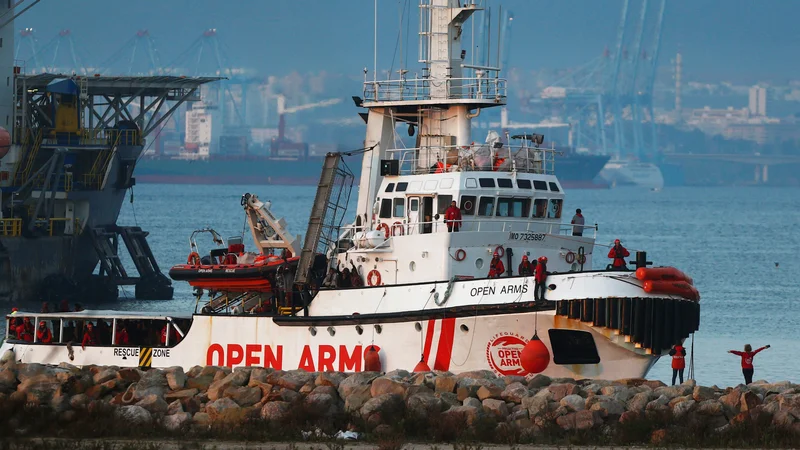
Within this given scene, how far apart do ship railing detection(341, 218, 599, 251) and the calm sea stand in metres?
8.73

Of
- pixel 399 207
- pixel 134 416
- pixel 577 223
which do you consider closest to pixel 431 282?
pixel 399 207

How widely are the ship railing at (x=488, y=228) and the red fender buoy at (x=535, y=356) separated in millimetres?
3501

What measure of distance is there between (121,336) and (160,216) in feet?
370

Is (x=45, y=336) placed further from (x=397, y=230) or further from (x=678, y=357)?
(x=678, y=357)

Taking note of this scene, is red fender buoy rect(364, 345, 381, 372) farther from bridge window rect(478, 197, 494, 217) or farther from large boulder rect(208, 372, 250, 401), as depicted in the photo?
bridge window rect(478, 197, 494, 217)

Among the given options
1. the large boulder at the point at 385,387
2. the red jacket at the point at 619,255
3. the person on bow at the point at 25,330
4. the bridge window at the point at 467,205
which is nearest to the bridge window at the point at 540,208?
the bridge window at the point at 467,205

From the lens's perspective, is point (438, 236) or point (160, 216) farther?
point (160, 216)

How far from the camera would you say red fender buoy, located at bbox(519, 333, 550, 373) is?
91.2 feet

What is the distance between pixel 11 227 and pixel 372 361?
3306 cm

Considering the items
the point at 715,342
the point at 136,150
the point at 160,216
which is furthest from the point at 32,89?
the point at 160,216

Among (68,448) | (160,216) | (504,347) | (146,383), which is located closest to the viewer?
(68,448)

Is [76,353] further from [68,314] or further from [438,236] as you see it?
[438,236]

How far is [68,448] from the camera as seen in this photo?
69.1 feet

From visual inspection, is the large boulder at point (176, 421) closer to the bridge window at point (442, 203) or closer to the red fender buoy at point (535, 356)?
the red fender buoy at point (535, 356)
